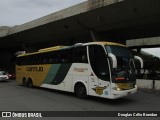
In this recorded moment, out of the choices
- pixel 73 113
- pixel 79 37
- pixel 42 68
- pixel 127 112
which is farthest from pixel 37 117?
pixel 79 37

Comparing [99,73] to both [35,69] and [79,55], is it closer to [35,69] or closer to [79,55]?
[79,55]

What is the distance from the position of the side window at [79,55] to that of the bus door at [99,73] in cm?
48

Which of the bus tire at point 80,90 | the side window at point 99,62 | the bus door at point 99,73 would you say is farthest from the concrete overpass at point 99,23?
the bus tire at point 80,90

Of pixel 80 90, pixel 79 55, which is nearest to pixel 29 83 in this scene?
pixel 80 90

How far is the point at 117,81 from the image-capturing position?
36.1 ft

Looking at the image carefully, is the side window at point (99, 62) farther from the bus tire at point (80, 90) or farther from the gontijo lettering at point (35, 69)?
the gontijo lettering at point (35, 69)

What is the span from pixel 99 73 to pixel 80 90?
2019mm

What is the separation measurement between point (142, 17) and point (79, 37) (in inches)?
451

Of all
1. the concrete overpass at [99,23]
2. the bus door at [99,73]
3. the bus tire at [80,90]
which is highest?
the concrete overpass at [99,23]

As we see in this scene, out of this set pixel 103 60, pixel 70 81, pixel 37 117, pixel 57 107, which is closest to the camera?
pixel 37 117

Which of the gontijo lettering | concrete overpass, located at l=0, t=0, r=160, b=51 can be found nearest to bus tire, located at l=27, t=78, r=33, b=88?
the gontijo lettering

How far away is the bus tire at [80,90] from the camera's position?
1283 centimetres

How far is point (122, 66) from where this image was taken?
11602 mm

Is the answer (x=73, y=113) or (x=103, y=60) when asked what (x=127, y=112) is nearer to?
(x=73, y=113)
